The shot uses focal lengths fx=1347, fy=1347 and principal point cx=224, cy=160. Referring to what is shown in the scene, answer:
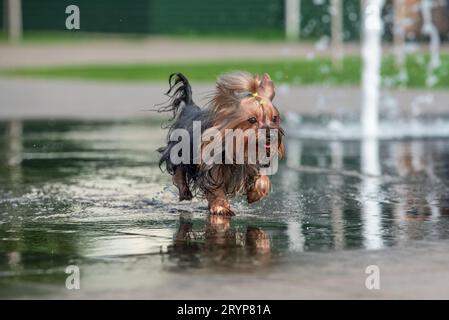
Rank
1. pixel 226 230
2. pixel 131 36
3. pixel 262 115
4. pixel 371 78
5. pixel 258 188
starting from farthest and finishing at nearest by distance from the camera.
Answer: pixel 131 36, pixel 371 78, pixel 258 188, pixel 226 230, pixel 262 115

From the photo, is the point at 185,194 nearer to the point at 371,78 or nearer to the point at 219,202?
the point at 219,202

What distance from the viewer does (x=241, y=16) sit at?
35938 millimetres

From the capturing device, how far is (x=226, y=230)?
8539mm

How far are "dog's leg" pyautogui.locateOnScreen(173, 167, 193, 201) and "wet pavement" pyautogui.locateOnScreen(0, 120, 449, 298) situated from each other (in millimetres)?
112

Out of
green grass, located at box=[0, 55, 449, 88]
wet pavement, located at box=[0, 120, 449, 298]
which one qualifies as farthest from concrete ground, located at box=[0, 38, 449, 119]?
wet pavement, located at box=[0, 120, 449, 298]

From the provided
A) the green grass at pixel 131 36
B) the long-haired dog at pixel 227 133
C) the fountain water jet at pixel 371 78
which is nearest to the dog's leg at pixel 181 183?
the long-haired dog at pixel 227 133

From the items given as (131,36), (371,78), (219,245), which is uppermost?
(131,36)

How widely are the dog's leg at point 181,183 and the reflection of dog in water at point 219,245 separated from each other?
58 centimetres

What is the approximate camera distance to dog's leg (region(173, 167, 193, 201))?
9523 mm

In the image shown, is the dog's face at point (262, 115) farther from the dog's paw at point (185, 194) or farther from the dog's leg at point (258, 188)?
the dog's paw at point (185, 194)

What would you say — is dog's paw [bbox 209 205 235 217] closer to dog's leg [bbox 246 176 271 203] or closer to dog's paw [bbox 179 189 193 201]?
dog's leg [bbox 246 176 271 203]

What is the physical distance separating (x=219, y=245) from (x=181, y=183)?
5.43 ft

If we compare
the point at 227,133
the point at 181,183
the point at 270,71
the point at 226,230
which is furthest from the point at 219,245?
the point at 270,71

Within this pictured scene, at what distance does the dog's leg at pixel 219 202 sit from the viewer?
9109 mm
